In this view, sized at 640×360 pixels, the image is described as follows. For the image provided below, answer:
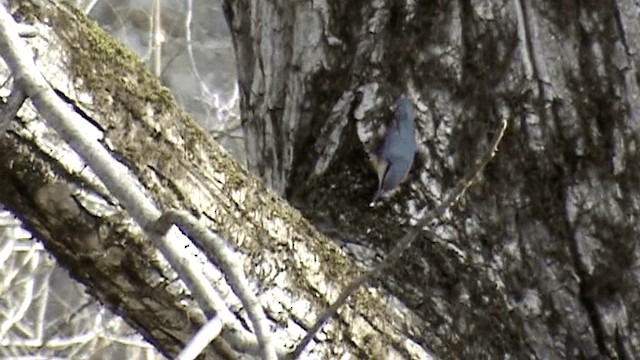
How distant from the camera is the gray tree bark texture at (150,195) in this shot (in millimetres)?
1163

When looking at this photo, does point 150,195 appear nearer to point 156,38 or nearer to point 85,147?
point 85,147

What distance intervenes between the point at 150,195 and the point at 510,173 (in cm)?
39

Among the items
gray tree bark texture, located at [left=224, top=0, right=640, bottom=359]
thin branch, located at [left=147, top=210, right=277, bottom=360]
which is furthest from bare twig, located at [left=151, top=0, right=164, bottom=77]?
thin branch, located at [left=147, top=210, right=277, bottom=360]

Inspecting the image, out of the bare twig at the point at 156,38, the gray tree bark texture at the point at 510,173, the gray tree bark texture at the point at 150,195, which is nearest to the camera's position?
the gray tree bark texture at the point at 150,195

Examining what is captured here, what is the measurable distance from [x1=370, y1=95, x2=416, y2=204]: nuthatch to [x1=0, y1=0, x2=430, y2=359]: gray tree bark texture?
0.44 feet

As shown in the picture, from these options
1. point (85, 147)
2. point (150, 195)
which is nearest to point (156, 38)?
point (150, 195)

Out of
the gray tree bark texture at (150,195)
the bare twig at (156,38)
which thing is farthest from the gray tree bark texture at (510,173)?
the bare twig at (156,38)

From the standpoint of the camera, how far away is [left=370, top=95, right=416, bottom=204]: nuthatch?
1412 mm

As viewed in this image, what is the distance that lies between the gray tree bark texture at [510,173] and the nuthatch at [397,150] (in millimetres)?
13

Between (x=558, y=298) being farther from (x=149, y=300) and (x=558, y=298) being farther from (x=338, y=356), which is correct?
(x=149, y=300)

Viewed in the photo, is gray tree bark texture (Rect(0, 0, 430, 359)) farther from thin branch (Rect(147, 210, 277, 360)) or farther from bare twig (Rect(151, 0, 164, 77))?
bare twig (Rect(151, 0, 164, 77))

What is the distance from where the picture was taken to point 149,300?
1.21 metres

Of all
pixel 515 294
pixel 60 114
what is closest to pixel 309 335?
pixel 60 114

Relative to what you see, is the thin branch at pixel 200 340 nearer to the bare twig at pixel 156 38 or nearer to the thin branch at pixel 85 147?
the thin branch at pixel 85 147
